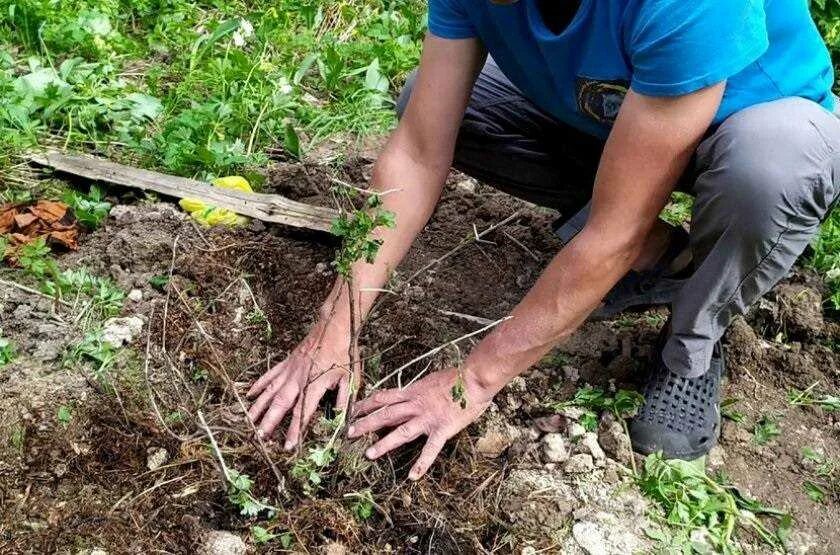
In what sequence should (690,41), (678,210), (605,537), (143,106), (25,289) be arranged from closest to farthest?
(690,41)
(605,537)
(25,289)
(678,210)
(143,106)

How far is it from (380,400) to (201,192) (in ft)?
3.11

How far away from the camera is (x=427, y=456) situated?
6.27 ft

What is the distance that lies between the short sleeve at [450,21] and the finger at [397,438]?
865mm

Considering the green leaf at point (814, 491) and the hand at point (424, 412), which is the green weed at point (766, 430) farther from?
the hand at point (424, 412)

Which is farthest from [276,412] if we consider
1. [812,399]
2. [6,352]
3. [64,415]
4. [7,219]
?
[812,399]


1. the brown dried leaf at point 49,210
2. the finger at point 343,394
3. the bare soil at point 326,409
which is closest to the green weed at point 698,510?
the bare soil at point 326,409

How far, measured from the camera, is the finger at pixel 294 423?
75.6 inches

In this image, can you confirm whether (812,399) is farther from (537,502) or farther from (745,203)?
(537,502)

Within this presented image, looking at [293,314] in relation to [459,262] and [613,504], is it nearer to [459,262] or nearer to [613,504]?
[459,262]

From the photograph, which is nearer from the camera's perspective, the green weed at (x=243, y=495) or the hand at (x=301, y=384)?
the green weed at (x=243, y=495)

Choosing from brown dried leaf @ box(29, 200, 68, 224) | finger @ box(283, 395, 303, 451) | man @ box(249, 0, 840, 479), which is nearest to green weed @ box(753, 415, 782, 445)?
man @ box(249, 0, 840, 479)

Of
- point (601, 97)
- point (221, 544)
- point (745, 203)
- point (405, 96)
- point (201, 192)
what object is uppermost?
point (601, 97)

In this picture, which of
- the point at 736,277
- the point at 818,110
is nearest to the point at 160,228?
the point at 736,277

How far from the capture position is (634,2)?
5.13ft
